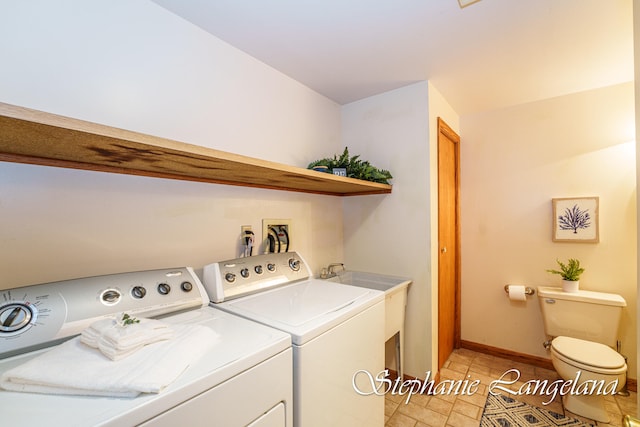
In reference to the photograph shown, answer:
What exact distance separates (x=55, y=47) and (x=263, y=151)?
98 centimetres

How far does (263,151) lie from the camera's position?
5.64 feet

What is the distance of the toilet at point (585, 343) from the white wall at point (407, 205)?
0.82 m

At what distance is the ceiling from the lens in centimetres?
127

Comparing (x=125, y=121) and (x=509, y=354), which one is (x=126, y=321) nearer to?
(x=125, y=121)

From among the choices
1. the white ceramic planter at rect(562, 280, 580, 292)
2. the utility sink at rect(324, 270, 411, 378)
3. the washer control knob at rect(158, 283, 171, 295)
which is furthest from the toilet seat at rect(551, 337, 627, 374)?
the washer control knob at rect(158, 283, 171, 295)

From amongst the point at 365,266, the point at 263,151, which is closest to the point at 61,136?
the point at 263,151

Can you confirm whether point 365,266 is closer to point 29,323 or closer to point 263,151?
point 263,151

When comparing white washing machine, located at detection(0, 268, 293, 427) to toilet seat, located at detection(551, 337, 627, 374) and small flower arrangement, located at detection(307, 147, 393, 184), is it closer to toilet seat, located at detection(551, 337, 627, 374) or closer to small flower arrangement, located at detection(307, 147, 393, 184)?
small flower arrangement, located at detection(307, 147, 393, 184)

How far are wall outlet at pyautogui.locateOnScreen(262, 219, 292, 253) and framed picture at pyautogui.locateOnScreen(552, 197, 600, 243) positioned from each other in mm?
2194

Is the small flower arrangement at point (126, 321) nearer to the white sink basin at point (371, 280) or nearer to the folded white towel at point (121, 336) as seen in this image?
the folded white towel at point (121, 336)

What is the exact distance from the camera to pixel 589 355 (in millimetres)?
1703

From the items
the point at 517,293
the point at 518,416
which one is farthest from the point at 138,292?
the point at 517,293

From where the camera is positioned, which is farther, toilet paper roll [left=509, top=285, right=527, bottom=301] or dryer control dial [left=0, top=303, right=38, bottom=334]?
toilet paper roll [left=509, top=285, right=527, bottom=301]

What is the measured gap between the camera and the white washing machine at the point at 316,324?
37.2 inches
